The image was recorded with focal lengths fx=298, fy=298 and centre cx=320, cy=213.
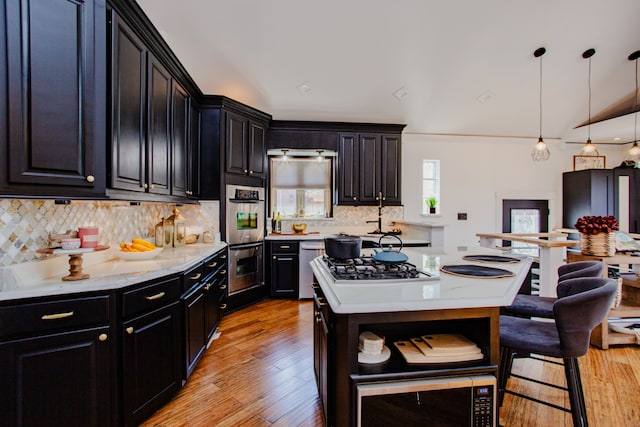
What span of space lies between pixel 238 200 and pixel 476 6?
3.39 meters

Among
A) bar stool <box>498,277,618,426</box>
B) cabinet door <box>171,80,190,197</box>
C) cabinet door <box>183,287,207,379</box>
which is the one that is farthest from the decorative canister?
bar stool <box>498,277,618,426</box>

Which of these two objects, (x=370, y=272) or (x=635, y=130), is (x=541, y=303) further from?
(x=635, y=130)

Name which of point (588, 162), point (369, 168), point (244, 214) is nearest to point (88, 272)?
point (244, 214)

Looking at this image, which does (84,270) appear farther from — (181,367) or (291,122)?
(291,122)

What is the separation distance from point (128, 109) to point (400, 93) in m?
3.46

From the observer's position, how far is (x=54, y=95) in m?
1.56

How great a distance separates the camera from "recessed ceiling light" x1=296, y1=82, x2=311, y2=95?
3971 mm

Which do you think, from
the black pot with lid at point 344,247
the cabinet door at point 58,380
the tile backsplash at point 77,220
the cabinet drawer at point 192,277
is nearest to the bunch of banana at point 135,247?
the tile backsplash at point 77,220

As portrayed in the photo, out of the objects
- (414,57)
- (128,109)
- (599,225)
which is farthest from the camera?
(414,57)

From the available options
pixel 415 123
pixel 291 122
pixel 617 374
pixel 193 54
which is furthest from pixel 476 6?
pixel 617 374

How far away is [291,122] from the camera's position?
448 centimetres

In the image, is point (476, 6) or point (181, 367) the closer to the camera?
point (181, 367)

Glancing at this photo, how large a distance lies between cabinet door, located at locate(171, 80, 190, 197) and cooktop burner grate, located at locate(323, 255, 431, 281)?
71.9 inches

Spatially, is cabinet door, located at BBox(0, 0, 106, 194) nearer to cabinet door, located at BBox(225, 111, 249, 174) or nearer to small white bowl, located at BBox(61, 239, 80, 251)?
small white bowl, located at BBox(61, 239, 80, 251)
